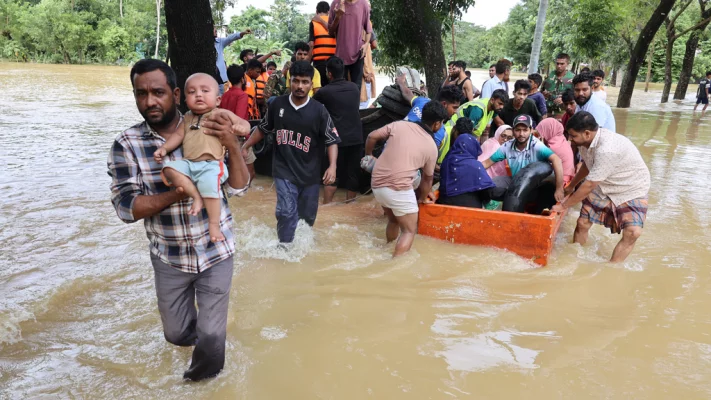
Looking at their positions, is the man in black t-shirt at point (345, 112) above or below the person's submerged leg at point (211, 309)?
above

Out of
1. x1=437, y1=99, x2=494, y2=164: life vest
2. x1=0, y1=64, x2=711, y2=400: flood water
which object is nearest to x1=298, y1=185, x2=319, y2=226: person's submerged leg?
Answer: x1=0, y1=64, x2=711, y2=400: flood water

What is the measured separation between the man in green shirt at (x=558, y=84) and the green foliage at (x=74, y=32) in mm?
46998

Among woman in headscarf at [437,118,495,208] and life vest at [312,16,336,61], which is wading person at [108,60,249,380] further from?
life vest at [312,16,336,61]

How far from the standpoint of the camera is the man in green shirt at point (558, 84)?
820 centimetres

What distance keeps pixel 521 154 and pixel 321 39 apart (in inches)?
134

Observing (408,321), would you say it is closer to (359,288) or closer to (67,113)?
(359,288)

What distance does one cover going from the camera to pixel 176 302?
271cm

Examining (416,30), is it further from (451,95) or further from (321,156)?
(321,156)

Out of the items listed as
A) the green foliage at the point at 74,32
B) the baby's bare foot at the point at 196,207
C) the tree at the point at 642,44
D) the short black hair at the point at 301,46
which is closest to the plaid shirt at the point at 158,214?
the baby's bare foot at the point at 196,207

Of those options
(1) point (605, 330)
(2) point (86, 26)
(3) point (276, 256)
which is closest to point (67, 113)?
(3) point (276, 256)

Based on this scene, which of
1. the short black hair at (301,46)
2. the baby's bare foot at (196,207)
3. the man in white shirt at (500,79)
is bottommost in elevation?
the baby's bare foot at (196,207)

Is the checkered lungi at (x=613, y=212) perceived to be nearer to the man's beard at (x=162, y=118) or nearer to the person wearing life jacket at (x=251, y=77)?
the man's beard at (x=162, y=118)

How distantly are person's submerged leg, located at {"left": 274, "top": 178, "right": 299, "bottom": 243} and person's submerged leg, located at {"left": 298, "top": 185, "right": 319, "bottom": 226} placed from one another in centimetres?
7

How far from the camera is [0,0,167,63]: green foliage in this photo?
4694 centimetres
